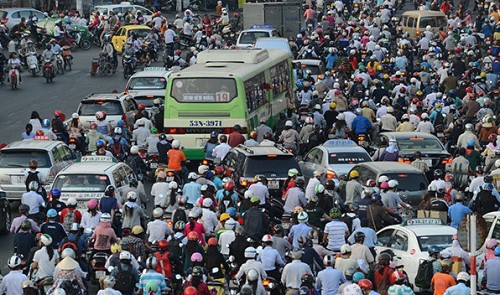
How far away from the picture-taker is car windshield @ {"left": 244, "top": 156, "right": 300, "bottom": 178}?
26.8m

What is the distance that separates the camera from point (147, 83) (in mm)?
39594

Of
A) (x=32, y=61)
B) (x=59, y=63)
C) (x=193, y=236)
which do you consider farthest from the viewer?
(x=59, y=63)

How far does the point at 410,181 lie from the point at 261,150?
302 centimetres

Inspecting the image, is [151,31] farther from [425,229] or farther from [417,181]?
[425,229]

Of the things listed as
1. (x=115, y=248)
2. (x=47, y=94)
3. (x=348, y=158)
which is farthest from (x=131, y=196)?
(x=47, y=94)

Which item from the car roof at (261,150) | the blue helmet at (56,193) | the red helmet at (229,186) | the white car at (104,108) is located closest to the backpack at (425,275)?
the red helmet at (229,186)

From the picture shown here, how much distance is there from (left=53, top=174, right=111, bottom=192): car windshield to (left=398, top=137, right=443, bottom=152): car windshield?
7802mm

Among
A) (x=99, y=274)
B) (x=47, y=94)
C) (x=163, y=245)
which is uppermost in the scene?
(x=163, y=245)

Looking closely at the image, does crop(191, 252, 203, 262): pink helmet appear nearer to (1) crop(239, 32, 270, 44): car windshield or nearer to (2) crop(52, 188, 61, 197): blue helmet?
(2) crop(52, 188, 61, 197): blue helmet

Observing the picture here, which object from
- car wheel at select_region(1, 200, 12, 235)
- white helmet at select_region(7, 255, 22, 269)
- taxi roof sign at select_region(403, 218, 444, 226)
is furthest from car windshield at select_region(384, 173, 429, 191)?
white helmet at select_region(7, 255, 22, 269)

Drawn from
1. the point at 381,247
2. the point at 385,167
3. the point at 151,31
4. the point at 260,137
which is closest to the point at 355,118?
the point at 260,137

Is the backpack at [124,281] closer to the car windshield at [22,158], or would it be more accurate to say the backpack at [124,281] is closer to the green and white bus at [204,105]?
the car windshield at [22,158]

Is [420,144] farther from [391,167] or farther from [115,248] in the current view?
[115,248]

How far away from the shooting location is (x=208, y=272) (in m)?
20.1
